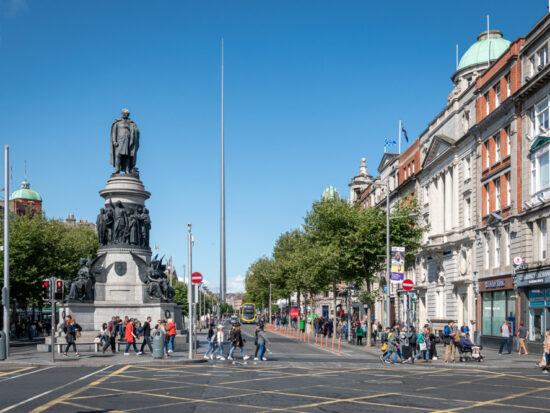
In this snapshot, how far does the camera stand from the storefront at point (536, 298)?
1388 inches

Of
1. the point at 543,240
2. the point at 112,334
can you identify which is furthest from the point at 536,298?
the point at 112,334

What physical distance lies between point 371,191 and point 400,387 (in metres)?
66.0

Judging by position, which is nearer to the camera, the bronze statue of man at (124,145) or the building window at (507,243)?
the bronze statue of man at (124,145)

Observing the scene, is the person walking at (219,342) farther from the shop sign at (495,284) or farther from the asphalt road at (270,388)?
the shop sign at (495,284)

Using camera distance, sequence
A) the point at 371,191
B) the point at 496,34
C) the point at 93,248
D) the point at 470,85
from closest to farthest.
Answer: the point at 470,85 → the point at 496,34 → the point at 93,248 → the point at 371,191

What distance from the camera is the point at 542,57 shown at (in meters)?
36.6

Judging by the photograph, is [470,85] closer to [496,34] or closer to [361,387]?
[496,34]

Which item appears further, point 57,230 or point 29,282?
point 57,230

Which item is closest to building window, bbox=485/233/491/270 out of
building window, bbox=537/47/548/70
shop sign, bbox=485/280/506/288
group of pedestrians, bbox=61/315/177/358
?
shop sign, bbox=485/280/506/288

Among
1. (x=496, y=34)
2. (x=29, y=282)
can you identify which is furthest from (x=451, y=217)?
(x=29, y=282)

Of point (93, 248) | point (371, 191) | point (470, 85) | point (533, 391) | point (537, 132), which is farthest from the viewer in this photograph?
point (371, 191)

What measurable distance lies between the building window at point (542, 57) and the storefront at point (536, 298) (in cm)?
1065

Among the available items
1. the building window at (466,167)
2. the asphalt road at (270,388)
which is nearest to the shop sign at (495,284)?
the building window at (466,167)

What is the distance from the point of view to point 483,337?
143 ft
